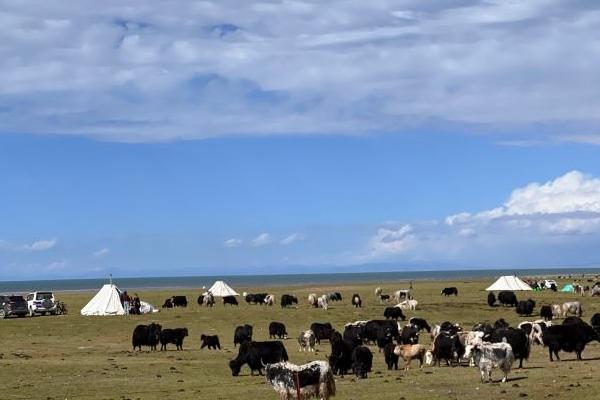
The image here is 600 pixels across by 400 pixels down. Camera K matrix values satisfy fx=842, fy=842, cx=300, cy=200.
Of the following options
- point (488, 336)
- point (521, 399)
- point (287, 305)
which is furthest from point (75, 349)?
point (287, 305)

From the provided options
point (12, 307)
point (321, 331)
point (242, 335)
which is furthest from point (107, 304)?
point (321, 331)

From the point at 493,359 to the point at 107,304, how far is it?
144ft

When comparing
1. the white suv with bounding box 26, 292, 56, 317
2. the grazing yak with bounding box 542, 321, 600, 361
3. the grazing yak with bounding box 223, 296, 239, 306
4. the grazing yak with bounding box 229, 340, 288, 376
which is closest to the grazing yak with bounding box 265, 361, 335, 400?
the grazing yak with bounding box 229, 340, 288, 376

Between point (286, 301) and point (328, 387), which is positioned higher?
point (286, 301)

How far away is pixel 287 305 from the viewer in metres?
70.8

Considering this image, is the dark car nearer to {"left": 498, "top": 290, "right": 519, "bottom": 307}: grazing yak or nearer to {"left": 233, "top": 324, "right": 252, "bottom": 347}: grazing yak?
{"left": 233, "top": 324, "right": 252, "bottom": 347}: grazing yak

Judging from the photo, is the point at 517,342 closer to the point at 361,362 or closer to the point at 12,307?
the point at 361,362

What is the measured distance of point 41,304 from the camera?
64.2m

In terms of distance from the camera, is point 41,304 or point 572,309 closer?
point 572,309

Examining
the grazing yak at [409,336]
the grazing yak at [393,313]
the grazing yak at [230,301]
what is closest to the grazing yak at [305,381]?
the grazing yak at [409,336]

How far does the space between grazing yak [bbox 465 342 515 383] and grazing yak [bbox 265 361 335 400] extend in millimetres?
5517

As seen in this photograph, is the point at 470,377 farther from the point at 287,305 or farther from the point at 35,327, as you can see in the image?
the point at 287,305

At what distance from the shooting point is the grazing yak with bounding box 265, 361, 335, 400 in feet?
69.5

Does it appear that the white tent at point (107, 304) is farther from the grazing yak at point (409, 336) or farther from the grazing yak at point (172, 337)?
the grazing yak at point (409, 336)
